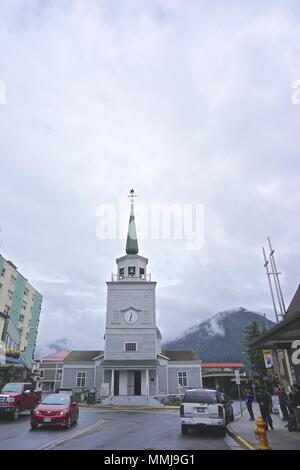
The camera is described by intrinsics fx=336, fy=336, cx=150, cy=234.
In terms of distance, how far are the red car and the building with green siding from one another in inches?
961

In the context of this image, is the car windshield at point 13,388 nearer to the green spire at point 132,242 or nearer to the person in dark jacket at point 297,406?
the person in dark jacket at point 297,406

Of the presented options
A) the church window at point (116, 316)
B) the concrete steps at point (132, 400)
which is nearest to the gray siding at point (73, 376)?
the concrete steps at point (132, 400)

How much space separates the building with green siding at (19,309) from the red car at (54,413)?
80.1 feet

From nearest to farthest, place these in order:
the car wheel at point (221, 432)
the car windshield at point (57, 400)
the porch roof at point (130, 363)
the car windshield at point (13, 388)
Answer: the car wheel at point (221, 432) < the car windshield at point (57, 400) < the car windshield at point (13, 388) < the porch roof at point (130, 363)

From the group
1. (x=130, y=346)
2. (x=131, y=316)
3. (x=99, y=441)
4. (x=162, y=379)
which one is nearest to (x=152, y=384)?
(x=162, y=379)

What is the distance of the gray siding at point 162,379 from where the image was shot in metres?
37.3

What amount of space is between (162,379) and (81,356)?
427 inches

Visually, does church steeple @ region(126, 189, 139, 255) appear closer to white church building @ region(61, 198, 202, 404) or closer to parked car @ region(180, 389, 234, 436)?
white church building @ region(61, 198, 202, 404)

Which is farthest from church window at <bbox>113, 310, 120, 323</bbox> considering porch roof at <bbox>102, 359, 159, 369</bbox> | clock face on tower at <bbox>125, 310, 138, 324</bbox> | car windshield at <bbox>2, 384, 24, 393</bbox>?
car windshield at <bbox>2, 384, 24, 393</bbox>

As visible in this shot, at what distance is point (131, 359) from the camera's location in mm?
36656

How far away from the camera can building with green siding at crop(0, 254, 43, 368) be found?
4275cm

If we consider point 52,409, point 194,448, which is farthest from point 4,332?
point 194,448

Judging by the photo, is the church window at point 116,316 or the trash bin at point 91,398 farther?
the church window at point 116,316
